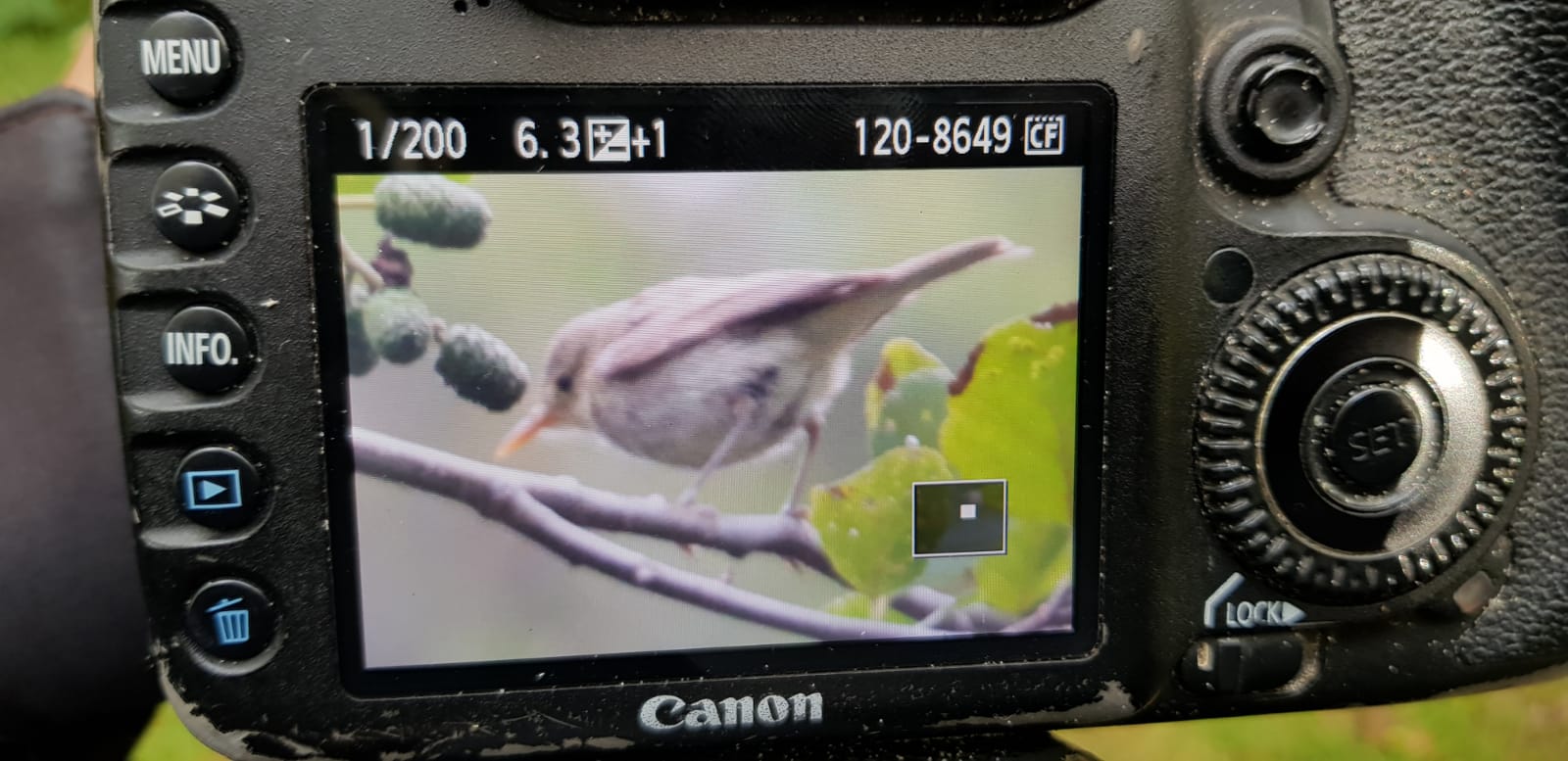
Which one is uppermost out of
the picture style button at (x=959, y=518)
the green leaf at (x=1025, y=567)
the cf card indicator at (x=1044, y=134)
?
the cf card indicator at (x=1044, y=134)

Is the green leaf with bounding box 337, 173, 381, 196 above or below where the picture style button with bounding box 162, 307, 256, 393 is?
above

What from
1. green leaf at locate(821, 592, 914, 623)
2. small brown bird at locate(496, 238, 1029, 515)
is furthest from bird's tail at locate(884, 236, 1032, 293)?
green leaf at locate(821, 592, 914, 623)

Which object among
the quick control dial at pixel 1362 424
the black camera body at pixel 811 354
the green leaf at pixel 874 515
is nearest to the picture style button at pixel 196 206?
the black camera body at pixel 811 354

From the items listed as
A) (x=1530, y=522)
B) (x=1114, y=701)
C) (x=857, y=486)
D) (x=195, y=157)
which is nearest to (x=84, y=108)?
(x=195, y=157)

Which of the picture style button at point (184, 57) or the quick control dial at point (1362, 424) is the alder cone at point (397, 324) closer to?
the picture style button at point (184, 57)

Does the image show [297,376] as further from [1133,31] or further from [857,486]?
[1133,31]

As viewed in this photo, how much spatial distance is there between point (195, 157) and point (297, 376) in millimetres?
74

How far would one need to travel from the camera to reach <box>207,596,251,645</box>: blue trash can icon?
352 millimetres

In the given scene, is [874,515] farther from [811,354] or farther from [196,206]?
[196,206]

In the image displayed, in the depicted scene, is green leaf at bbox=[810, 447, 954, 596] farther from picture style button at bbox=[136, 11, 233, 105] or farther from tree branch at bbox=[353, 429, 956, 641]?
picture style button at bbox=[136, 11, 233, 105]

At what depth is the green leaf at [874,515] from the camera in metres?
0.37

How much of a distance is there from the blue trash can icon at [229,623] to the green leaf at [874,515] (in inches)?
7.7

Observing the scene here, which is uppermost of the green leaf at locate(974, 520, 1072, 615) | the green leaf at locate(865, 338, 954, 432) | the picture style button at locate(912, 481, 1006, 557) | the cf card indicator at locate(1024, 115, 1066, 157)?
the cf card indicator at locate(1024, 115, 1066, 157)

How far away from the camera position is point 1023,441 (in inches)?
14.6
